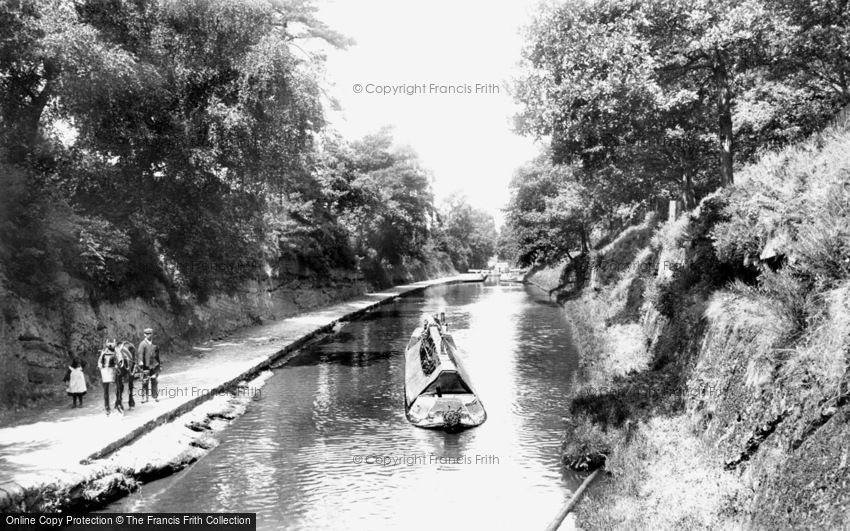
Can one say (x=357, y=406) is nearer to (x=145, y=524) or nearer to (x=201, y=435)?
(x=201, y=435)

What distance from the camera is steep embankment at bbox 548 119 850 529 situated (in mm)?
7520

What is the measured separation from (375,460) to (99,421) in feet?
21.8

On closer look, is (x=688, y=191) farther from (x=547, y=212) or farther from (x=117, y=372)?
(x=547, y=212)

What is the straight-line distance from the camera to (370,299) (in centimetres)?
5469

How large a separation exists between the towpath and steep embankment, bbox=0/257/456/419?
0.88m

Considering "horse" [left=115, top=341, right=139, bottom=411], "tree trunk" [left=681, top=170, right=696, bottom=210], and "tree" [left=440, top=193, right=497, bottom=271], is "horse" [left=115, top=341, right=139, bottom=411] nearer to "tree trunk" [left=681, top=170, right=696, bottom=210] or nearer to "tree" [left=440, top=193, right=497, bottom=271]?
"tree trunk" [left=681, top=170, right=696, bottom=210]

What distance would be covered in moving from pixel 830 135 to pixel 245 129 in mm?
19239

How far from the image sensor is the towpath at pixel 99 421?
11023mm

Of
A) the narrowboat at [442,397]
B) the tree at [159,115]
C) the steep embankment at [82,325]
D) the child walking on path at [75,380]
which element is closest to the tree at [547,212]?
the steep embankment at [82,325]

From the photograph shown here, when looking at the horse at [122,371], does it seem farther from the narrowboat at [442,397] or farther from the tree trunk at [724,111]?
the tree trunk at [724,111]

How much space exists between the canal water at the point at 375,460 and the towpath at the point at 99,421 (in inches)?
50.1

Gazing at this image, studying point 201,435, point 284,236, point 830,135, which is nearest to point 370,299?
point 284,236

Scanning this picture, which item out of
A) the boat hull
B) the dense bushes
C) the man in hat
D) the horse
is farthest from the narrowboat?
the dense bushes

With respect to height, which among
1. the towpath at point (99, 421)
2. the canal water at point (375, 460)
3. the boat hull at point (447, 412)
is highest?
the towpath at point (99, 421)
